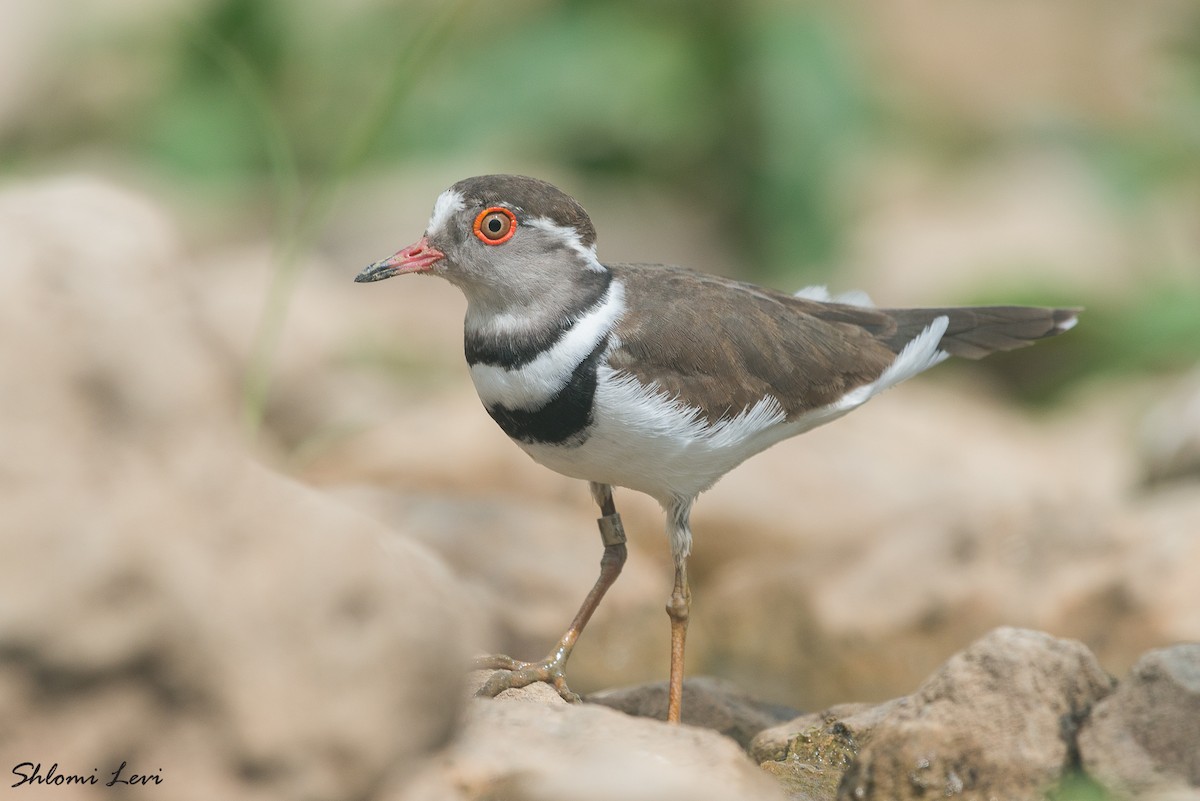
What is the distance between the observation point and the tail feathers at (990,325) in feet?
19.7

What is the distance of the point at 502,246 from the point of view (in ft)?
16.3

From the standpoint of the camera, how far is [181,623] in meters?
3.25

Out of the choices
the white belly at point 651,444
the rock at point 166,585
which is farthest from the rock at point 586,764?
the white belly at point 651,444

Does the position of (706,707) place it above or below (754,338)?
below

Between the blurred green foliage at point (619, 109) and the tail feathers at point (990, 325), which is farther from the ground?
the blurred green foliage at point (619, 109)

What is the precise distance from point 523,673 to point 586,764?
1.52 metres

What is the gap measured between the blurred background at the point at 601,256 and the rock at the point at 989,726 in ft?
4.04

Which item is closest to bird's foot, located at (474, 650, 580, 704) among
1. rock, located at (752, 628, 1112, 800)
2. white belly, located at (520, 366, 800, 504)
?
white belly, located at (520, 366, 800, 504)

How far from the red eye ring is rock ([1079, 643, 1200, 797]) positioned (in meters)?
2.46

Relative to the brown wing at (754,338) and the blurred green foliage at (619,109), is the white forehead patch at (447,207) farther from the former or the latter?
the blurred green foliage at (619,109)

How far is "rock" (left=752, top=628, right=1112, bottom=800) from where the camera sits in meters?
3.85

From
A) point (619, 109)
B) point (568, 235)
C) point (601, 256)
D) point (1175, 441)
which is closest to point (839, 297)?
point (568, 235)

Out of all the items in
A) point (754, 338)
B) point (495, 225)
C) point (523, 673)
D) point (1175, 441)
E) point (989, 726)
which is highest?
point (495, 225)
